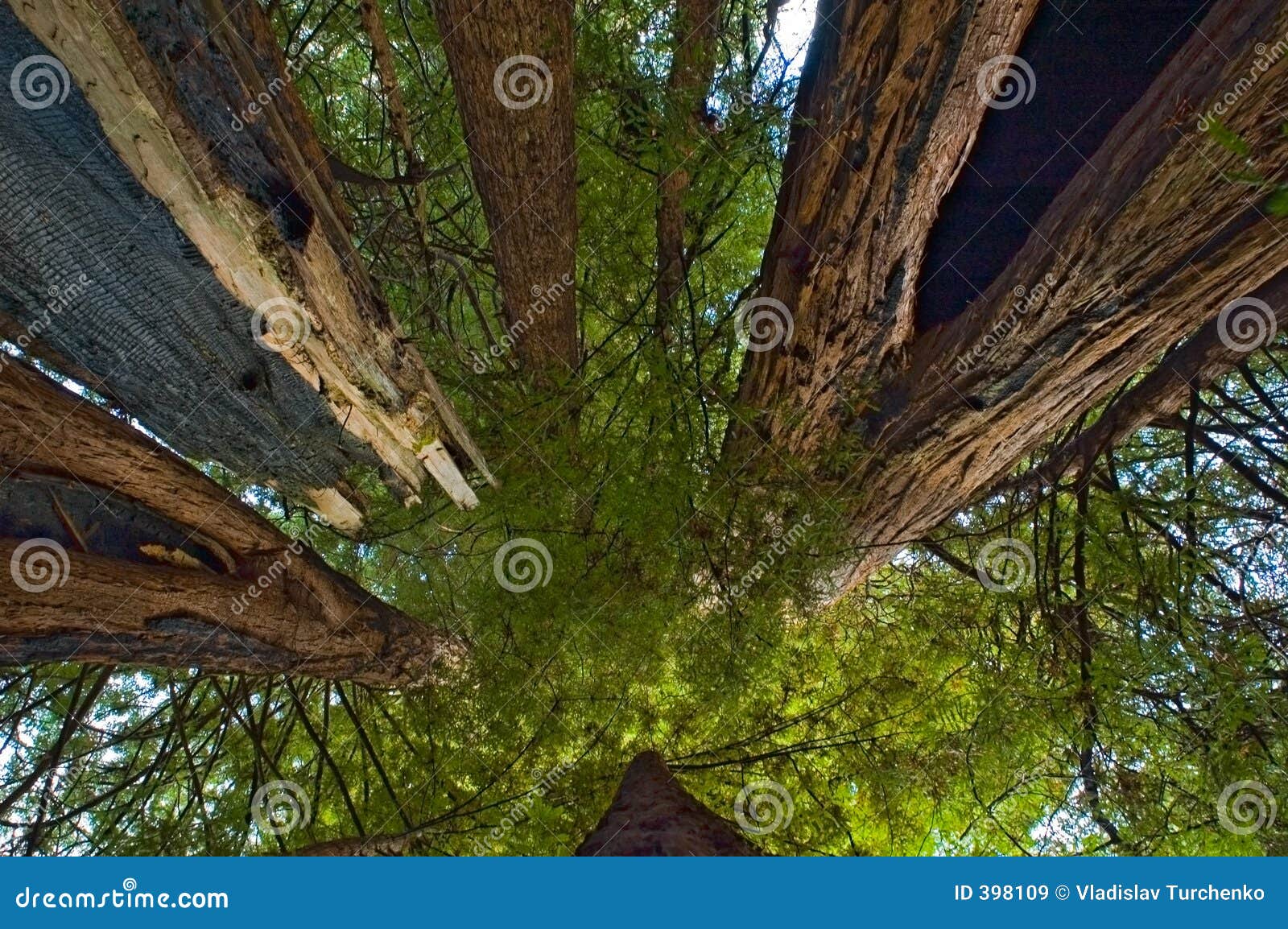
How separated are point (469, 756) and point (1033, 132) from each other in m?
3.03

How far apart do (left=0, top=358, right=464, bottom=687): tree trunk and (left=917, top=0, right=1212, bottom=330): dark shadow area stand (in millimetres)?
2167

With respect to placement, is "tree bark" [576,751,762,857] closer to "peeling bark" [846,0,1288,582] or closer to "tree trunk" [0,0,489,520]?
"peeling bark" [846,0,1288,582]

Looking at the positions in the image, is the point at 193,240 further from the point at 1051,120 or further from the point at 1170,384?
the point at 1170,384

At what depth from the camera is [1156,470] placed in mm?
3373

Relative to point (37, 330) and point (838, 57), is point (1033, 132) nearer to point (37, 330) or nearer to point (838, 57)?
point (838, 57)

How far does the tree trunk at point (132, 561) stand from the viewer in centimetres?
161

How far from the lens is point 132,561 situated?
6.15 feet

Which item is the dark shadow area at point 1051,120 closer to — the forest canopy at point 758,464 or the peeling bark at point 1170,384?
the forest canopy at point 758,464

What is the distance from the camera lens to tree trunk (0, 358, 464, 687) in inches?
63.4

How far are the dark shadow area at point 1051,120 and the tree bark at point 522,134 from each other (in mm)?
1136

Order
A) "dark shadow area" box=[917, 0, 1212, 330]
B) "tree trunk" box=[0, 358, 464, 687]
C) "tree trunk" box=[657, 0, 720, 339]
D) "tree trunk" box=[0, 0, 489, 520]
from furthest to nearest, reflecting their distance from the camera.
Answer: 1. "tree trunk" box=[657, 0, 720, 339]
2. "dark shadow area" box=[917, 0, 1212, 330]
3. "tree trunk" box=[0, 358, 464, 687]
4. "tree trunk" box=[0, 0, 489, 520]

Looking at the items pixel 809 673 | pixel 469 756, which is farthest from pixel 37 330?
pixel 809 673

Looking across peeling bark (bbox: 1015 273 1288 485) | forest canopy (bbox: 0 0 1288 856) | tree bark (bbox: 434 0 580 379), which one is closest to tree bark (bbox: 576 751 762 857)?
forest canopy (bbox: 0 0 1288 856)

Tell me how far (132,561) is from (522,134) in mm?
1504
